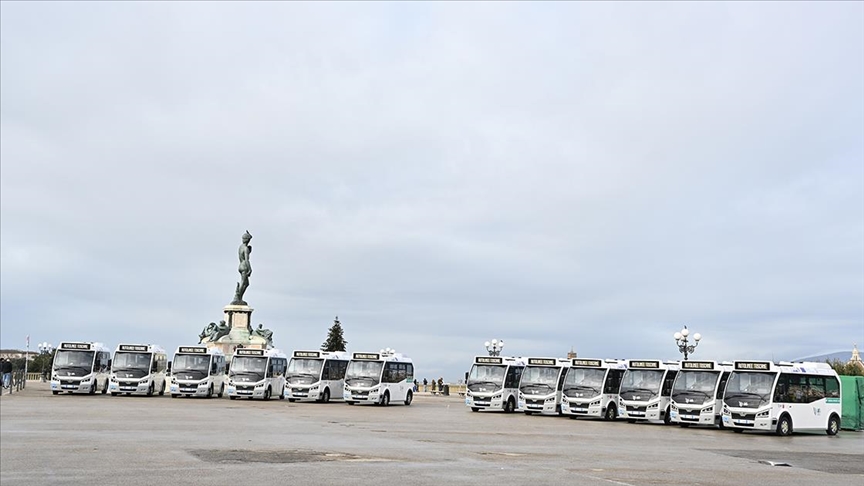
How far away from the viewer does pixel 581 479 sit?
1376 cm

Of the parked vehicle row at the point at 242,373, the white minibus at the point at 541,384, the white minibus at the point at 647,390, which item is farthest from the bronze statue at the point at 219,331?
the white minibus at the point at 647,390

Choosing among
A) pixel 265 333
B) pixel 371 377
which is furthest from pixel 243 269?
pixel 371 377

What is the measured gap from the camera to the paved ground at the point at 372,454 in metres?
13.3

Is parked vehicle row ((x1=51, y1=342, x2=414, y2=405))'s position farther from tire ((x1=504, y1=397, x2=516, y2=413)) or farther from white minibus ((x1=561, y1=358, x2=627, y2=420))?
white minibus ((x1=561, y1=358, x2=627, y2=420))

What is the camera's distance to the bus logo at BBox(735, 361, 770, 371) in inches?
1237

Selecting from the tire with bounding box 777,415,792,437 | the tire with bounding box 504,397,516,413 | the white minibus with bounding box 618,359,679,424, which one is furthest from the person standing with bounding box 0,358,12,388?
the tire with bounding box 777,415,792,437

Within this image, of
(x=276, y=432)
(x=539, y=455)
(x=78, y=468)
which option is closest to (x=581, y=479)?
(x=539, y=455)

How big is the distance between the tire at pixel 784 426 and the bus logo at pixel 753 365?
170cm

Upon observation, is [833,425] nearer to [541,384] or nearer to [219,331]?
[541,384]

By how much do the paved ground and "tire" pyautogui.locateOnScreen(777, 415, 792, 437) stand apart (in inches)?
90.8

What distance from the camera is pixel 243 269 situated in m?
70.1

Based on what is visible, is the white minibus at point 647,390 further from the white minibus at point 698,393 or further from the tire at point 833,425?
the tire at point 833,425

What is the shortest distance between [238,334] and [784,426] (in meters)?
42.6

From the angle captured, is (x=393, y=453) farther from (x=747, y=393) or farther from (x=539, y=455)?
(x=747, y=393)
